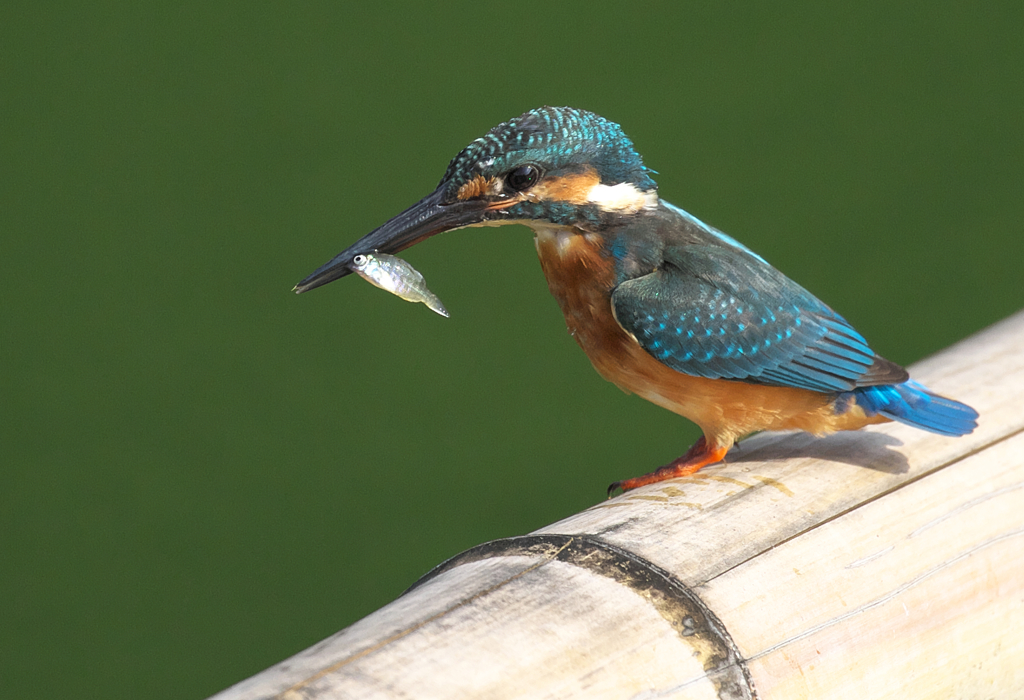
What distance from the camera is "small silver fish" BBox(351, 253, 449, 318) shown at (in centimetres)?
181

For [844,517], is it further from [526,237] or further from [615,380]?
[526,237]

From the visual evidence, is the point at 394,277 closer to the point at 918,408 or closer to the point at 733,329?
the point at 733,329

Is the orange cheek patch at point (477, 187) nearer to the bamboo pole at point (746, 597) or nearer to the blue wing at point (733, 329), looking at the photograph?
the blue wing at point (733, 329)

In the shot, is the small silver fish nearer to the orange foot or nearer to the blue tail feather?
the orange foot

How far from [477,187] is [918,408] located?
911mm

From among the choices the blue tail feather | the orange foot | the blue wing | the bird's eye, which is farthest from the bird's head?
the blue tail feather

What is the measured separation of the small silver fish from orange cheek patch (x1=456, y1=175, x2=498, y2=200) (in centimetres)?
17

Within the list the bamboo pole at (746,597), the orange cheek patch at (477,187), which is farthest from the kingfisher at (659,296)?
the bamboo pole at (746,597)

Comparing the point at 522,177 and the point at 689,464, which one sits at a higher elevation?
the point at 522,177

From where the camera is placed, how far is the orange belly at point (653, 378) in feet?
6.53

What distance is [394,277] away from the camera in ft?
5.98

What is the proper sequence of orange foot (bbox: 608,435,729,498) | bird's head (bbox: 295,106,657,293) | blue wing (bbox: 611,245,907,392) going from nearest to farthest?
bird's head (bbox: 295,106,657,293) → blue wing (bbox: 611,245,907,392) → orange foot (bbox: 608,435,729,498)

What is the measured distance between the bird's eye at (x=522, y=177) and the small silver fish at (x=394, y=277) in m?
0.23

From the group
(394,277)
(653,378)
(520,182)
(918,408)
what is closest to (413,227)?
(394,277)
